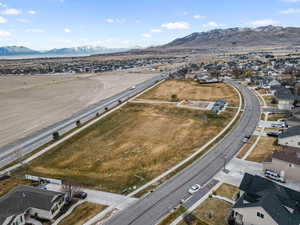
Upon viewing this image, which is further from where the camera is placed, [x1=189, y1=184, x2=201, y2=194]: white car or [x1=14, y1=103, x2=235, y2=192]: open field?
[x1=14, y1=103, x2=235, y2=192]: open field

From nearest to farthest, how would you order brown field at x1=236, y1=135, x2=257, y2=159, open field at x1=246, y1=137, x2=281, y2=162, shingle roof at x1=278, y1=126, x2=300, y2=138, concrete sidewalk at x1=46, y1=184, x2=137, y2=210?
concrete sidewalk at x1=46, y1=184, x2=137, y2=210 < open field at x1=246, y1=137, x2=281, y2=162 < brown field at x1=236, y1=135, x2=257, y2=159 < shingle roof at x1=278, y1=126, x2=300, y2=138

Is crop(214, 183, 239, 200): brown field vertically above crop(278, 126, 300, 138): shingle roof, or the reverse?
crop(278, 126, 300, 138): shingle roof

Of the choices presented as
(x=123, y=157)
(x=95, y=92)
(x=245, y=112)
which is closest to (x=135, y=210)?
(x=123, y=157)

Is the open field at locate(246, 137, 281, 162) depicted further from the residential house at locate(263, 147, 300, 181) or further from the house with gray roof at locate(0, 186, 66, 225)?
the house with gray roof at locate(0, 186, 66, 225)

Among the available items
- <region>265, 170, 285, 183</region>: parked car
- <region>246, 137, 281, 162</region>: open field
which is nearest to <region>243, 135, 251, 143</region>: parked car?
<region>246, 137, 281, 162</region>: open field

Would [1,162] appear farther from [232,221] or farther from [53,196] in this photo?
[232,221]

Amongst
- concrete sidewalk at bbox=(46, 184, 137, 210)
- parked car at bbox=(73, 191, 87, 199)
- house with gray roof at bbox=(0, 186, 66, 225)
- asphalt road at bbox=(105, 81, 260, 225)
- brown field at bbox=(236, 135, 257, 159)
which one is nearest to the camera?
house with gray roof at bbox=(0, 186, 66, 225)

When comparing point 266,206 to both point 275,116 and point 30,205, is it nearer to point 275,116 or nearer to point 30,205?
point 30,205
